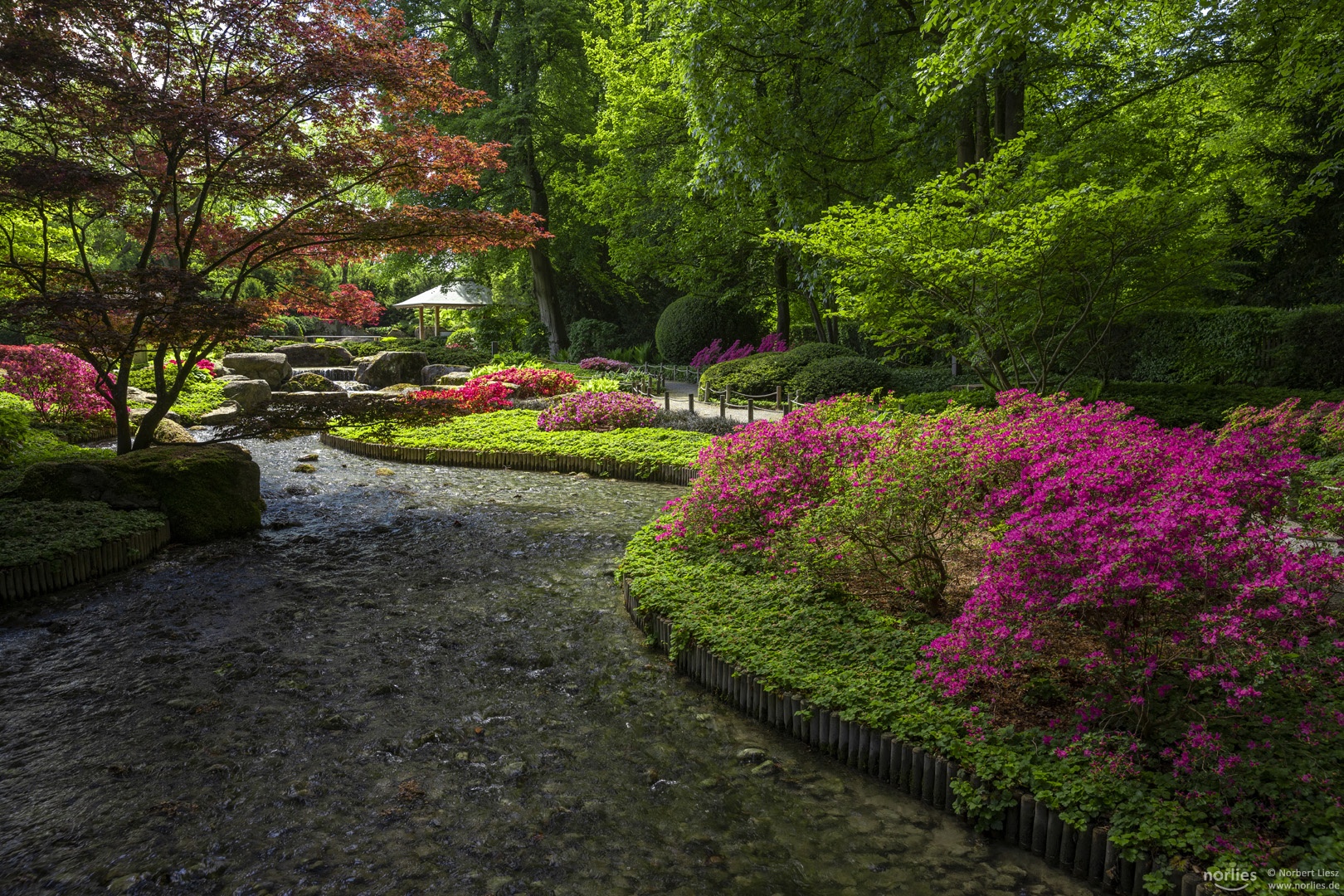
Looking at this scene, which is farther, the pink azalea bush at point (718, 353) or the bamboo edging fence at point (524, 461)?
the pink azalea bush at point (718, 353)

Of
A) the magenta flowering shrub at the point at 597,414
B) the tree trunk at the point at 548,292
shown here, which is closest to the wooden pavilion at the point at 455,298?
the tree trunk at the point at 548,292

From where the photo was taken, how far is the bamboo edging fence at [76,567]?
513 cm

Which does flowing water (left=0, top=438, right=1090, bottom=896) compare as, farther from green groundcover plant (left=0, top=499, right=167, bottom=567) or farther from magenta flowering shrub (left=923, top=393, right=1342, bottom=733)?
magenta flowering shrub (left=923, top=393, right=1342, bottom=733)

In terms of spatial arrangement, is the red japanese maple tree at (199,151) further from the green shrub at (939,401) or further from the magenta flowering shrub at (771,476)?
the green shrub at (939,401)

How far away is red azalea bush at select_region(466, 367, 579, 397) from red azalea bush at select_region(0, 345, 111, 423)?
21.5 ft

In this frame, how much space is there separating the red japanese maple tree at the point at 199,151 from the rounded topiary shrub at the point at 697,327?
12.9 m

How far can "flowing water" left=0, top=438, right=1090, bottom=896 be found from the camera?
272cm

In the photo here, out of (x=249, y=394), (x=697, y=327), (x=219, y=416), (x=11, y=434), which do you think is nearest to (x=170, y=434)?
(x=11, y=434)

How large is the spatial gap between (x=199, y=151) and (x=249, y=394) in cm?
957

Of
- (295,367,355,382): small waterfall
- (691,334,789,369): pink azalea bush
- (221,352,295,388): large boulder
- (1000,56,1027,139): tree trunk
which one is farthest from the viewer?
(295,367,355,382): small waterfall

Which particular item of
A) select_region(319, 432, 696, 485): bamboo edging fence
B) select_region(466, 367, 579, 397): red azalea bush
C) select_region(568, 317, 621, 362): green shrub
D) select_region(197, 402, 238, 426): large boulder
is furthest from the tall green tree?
select_region(319, 432, 696, 485): bamboo edging fence

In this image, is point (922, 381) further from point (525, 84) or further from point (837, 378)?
point (525, 84)

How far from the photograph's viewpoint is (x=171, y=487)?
6.79m

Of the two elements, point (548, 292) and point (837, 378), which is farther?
point (548, 292)
